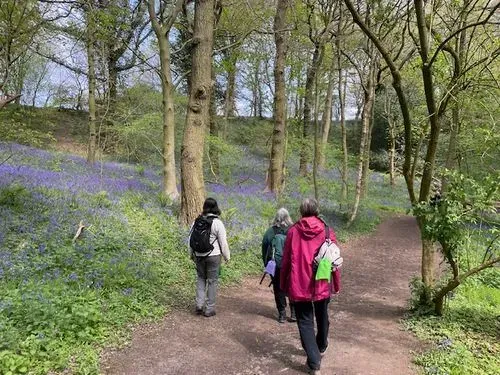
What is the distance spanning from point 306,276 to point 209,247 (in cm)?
192

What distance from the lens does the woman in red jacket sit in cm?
438

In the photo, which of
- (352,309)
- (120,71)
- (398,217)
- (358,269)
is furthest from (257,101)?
(352,309)

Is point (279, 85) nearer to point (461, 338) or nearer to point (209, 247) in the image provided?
point (209, 247)

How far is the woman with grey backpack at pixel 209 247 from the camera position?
5.91 meters

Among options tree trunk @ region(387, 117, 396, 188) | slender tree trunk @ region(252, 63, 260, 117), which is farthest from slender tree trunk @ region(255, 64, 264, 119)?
A: tree trunk @ region(387, 117, 396, 188)

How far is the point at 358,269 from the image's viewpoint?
10.0m

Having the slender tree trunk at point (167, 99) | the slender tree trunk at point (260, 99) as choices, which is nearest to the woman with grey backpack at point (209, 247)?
the slender tree trunk at point (167, 99)

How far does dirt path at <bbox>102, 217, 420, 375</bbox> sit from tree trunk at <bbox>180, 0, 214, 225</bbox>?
94.5 inches

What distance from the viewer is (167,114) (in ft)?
38.5

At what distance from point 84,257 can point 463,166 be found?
18.5 metres

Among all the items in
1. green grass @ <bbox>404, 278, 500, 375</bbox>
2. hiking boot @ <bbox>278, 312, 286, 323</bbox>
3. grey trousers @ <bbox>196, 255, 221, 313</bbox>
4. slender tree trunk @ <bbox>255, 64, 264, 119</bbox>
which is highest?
slender tree trunk @ <bbox>255, 64, 264, 119</bbox>

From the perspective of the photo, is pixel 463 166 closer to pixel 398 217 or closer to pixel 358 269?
pixel 398 217

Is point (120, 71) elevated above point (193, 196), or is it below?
above

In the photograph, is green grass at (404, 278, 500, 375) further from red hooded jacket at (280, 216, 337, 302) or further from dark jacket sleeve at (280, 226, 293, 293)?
dark jacket sleeve at (280, 226, 293, 293)
